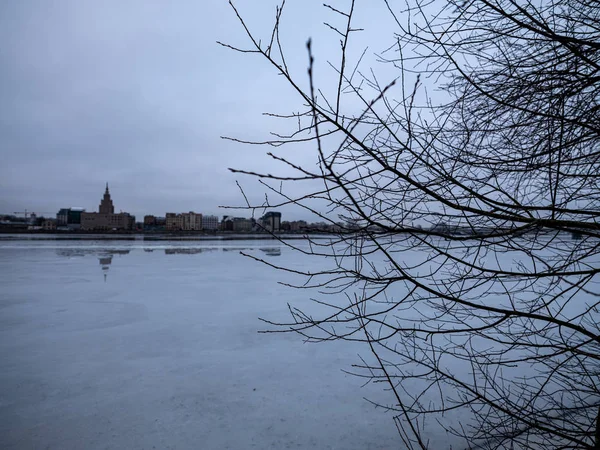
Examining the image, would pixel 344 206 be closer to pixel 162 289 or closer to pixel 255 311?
pixel 255 311

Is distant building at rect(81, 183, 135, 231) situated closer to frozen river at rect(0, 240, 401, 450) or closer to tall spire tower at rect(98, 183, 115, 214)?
tall spire tower at rect(98, 183, 115, 214)

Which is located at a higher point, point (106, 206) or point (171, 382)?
point (106, 206)

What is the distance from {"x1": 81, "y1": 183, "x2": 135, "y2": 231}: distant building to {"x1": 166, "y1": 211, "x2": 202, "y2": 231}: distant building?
1432 centimetres

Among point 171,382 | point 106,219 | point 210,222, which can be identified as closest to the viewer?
point 171,382

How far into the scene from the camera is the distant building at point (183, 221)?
418 ft

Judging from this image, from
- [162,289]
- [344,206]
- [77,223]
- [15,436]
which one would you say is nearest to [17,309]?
[162,289]

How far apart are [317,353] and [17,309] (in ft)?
22.2

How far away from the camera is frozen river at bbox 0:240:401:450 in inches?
138

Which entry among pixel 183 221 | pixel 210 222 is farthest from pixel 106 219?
pixel 210 222

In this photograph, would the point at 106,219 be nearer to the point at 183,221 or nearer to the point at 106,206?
the point at 106,206

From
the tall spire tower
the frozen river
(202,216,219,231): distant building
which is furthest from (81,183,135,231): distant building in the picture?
the frozen river

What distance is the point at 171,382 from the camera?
4512mm

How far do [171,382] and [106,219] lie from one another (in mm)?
142393

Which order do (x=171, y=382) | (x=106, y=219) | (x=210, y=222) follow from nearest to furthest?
1. (x=171, y=382)
2. (x=106, y=219)
3. (x=210, y=222)
